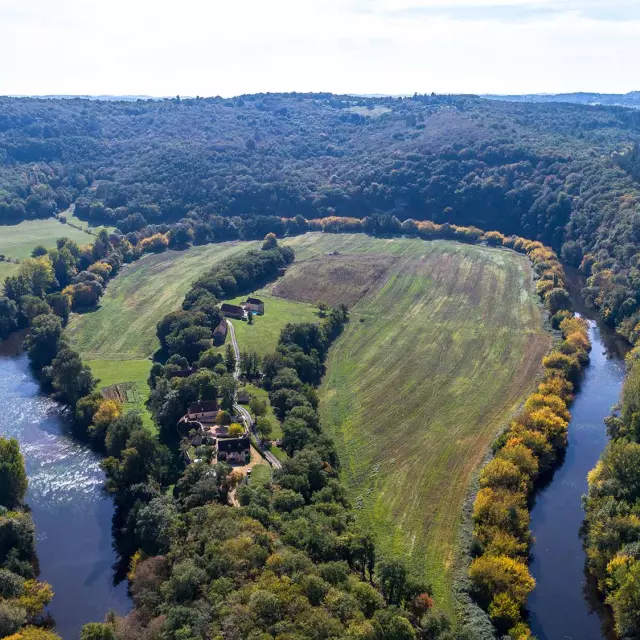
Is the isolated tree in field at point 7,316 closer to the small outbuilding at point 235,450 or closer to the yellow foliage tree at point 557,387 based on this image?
the small outbuilding at point 235,450

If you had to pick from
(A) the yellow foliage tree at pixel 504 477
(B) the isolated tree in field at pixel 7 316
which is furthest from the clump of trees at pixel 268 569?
(B) the isolated tree in field at pixel 7 316

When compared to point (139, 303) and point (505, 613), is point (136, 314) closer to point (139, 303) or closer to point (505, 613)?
point (139, 303)

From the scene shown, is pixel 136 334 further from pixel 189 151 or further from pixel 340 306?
pixel 189 151

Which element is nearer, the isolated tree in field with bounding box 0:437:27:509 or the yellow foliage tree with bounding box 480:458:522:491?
the isolated tree in field with bounding box 0:437:27:509

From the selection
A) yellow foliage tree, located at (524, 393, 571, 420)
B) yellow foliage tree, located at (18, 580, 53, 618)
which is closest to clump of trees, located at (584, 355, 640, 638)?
yellow foliage tree, located at (524, 393, 571, 420)

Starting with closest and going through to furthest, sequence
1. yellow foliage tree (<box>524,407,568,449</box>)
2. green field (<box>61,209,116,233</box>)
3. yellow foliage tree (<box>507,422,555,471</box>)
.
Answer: yellow foliage tree (<box>507,422,555,471</box>)
yellow foliage tree (<box>524,407,568,449</box>)
green field (<box>61,209,116,233</box>)

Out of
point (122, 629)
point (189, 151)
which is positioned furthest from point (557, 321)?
point (189, 151)

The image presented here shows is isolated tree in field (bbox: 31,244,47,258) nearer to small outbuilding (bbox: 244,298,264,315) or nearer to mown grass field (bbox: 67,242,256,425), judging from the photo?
mown grass field (bbox: 67,242,256,425)

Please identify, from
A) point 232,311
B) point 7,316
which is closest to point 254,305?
point 232,311
